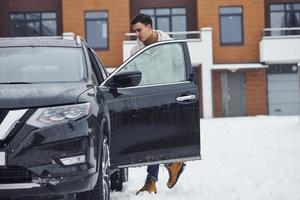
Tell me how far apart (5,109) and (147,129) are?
1923 mm

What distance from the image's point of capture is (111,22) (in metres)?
28.0

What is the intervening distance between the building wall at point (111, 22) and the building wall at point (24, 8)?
1.25 metres

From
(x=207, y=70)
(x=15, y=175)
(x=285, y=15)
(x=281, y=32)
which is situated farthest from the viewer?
(x=285, y=15)

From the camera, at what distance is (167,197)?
5809 millimetres

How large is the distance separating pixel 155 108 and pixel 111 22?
22.9m

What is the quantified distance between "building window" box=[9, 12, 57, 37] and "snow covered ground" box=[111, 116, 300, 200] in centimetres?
1817

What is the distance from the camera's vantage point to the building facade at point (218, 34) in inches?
1091

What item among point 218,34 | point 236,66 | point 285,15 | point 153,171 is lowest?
point 153,171

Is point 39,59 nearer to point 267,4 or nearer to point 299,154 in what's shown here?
point 299,154

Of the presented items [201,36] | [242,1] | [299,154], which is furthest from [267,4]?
[299,154]

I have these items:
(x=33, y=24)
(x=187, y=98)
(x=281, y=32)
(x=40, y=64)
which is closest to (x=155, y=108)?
(x=187, y=98)

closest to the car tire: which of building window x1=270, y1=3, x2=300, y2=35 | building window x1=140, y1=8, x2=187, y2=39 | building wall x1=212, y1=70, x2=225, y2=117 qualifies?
building wall x1=212, y1=70, x2=225, y2=117

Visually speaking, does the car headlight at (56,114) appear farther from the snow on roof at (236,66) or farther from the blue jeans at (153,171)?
the snow on roof at (236,66)

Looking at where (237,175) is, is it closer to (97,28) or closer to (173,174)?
(173,174)
